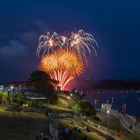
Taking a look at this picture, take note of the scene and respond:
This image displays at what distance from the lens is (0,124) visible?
216 feet

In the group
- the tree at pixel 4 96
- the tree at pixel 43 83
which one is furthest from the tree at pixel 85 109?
the tree at pixel 4 96

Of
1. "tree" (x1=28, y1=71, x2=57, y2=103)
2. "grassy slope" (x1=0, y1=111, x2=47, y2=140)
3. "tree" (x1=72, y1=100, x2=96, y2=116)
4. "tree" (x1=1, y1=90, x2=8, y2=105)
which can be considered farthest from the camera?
"tree" (x1=28, y1=71, x2=57, y2=103)

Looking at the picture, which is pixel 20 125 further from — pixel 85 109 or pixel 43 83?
pixel 43 83

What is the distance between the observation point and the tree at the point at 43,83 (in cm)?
12494

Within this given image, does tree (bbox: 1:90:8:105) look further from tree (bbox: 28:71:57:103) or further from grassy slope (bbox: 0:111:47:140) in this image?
tree (bbox: 28:71:57:103)

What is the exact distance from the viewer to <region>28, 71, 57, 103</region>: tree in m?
125

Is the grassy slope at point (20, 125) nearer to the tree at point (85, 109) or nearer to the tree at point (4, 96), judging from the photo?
the tree at point (4, 96)

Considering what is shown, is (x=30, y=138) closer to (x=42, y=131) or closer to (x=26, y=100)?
(x=42, y=131)

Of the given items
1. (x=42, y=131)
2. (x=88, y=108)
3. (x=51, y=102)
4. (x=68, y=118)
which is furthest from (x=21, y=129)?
(x=51, y=102)

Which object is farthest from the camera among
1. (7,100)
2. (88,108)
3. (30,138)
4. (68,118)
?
(88,108)

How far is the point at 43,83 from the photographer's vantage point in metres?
127

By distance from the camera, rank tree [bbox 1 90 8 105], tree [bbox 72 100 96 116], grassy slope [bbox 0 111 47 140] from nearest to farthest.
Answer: grassy slope [bbox 0 111 47 140]
tree [bbox 1 90 8 105]
tree [bbox 72 100 96 116]

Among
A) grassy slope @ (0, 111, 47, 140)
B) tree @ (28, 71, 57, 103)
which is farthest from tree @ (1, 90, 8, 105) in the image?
tree @ (28, 71, 57, 103)

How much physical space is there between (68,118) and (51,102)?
35.6m
